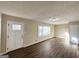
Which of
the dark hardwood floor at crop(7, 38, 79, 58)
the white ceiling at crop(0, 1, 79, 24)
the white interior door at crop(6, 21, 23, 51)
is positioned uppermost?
the white ceiling at crop(0, 1, 79, 24)

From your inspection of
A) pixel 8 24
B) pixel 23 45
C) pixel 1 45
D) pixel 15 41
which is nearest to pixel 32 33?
pixel 23 45

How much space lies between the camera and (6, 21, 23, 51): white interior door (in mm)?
5937

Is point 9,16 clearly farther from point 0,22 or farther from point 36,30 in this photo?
point 36,30

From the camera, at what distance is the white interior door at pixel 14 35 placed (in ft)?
19.5

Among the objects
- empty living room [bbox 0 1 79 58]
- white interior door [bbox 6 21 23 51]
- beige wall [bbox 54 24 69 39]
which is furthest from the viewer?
beige wall [bbox 54 24 69 39]

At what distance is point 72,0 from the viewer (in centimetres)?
332

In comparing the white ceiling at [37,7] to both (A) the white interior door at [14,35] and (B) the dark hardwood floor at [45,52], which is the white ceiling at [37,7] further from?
(B) the dark hardwood floor at [45,52]

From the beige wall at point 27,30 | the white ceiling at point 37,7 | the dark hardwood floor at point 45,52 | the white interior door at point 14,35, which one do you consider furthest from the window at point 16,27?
the dark hardwood floor at point 45,52

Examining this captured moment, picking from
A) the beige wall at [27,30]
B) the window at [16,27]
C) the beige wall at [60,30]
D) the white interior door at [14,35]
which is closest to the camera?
the beige wall at [27,30]

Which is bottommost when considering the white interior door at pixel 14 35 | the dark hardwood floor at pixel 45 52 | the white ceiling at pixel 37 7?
the dark hardwood floor at pixel 45 52

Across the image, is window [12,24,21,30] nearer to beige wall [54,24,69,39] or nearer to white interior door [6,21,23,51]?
white interior door [6,21,23,51]

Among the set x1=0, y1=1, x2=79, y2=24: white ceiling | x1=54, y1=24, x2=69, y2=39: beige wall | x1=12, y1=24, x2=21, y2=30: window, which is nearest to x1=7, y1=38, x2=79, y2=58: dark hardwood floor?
x1=12, y1=24, x2=21, y2=30: window

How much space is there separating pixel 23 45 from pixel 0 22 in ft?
9.27

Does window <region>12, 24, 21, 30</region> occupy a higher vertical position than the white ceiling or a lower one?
lower
